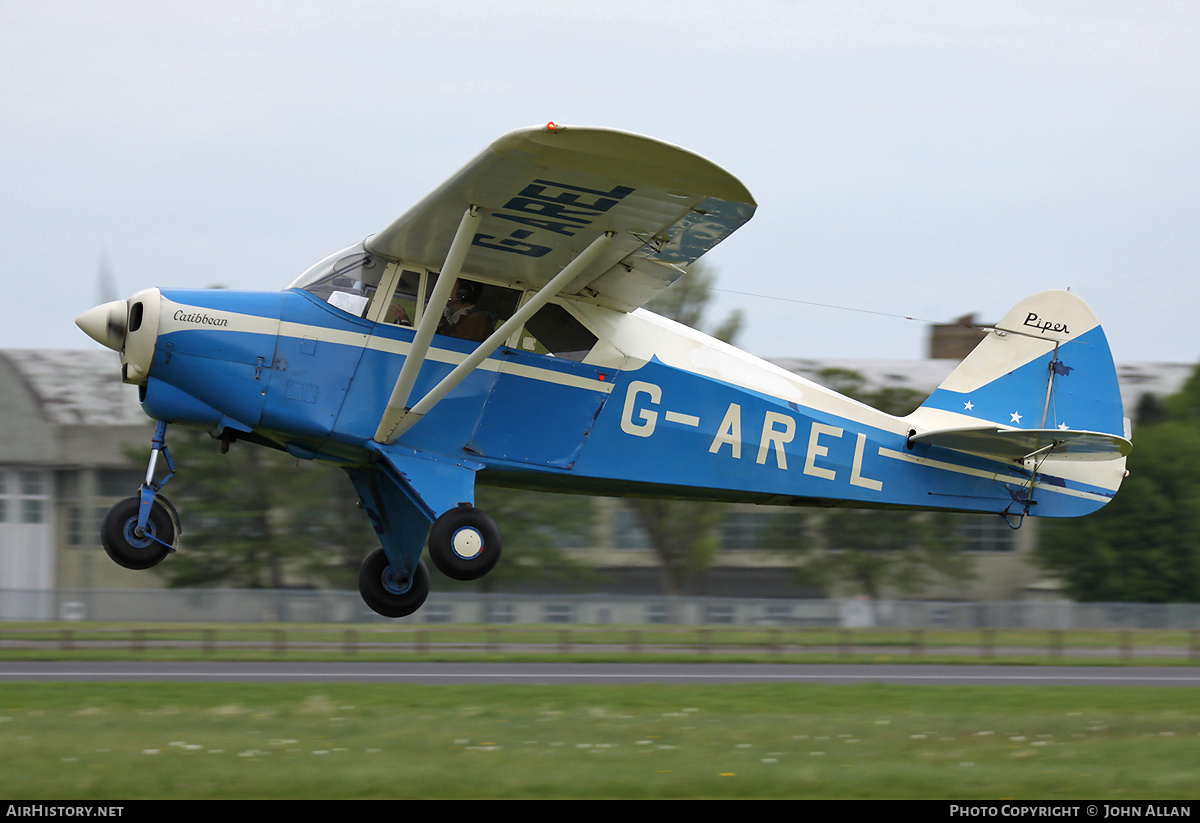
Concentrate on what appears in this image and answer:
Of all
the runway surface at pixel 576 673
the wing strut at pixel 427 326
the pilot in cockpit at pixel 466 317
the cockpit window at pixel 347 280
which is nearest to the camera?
the wing strut at pixel 427 326

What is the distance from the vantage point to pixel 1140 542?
4512 centimetres

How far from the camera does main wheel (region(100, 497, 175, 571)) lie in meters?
10.2

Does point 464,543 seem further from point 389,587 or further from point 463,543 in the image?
point 389,587

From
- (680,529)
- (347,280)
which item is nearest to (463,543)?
(347,280)

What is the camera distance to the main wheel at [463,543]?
10281 mm

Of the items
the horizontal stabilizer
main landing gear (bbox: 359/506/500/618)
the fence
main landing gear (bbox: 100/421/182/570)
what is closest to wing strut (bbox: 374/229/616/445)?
main landing gear (bbox: 359/506/500/618)

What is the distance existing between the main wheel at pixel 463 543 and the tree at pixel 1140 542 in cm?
3886

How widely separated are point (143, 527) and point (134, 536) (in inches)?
4.1

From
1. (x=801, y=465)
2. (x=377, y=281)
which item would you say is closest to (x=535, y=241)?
→ (x=377, y=281)

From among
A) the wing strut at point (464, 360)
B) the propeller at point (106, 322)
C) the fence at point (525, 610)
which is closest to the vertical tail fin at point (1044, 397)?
the wing strut at point (464, 360)

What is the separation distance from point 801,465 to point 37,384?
4047 centimetres

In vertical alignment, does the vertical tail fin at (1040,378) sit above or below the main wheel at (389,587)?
above

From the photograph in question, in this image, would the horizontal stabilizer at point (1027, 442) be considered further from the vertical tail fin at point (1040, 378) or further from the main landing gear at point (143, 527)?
the main landing gear at point (143, 527)
